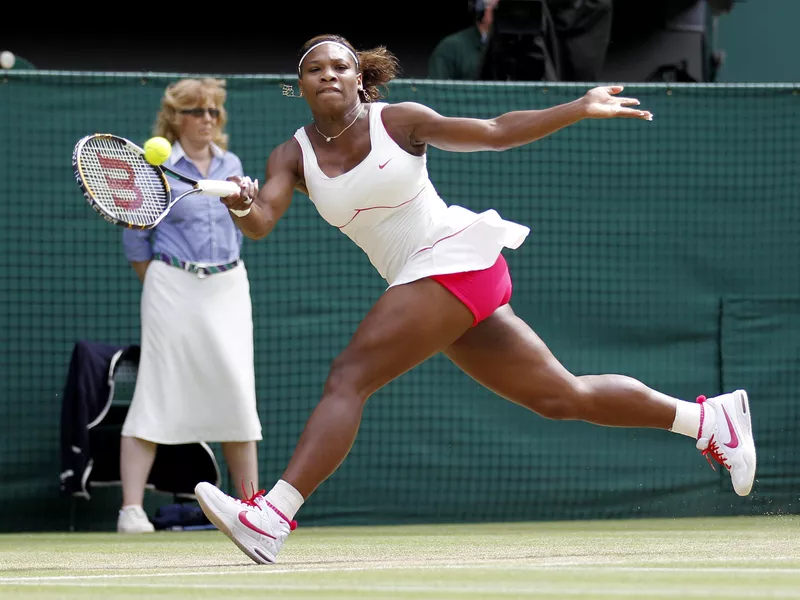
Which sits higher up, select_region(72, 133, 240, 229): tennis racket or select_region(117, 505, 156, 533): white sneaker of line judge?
select_region(72, 133, 240, 229): tennis racket

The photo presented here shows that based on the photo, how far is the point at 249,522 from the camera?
14.2 ft

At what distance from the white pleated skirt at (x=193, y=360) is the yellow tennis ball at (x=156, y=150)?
212 cm

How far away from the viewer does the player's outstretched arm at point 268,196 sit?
4.55 m

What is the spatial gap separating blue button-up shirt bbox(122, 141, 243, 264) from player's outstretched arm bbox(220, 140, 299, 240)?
1.92 meters

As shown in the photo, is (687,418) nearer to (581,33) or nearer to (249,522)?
(249,522)

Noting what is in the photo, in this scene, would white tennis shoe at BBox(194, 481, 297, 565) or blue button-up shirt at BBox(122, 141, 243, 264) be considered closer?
white tennis shoe at BBox(194, 481, 297, 565)

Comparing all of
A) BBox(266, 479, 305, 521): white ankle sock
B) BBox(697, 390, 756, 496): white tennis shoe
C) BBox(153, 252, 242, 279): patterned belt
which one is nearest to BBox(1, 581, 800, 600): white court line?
BBox(266, 479, 305, 521): white ankle sock

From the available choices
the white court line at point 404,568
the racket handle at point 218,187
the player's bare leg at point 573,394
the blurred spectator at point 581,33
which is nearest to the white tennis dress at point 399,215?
the player's bare leg at point 573,394

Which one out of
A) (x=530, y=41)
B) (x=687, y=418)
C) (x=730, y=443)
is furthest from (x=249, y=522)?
(x=530, y=41)

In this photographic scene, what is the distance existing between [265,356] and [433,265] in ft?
9.73

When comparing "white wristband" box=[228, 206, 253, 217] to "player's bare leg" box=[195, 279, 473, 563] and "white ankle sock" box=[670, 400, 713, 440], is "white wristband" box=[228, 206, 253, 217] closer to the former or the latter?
"player's bare leg" box=[195, 279, 473, 563]

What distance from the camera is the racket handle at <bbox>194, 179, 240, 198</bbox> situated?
4.44m

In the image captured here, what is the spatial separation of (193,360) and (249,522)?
2.63 metres

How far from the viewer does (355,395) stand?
450cm
